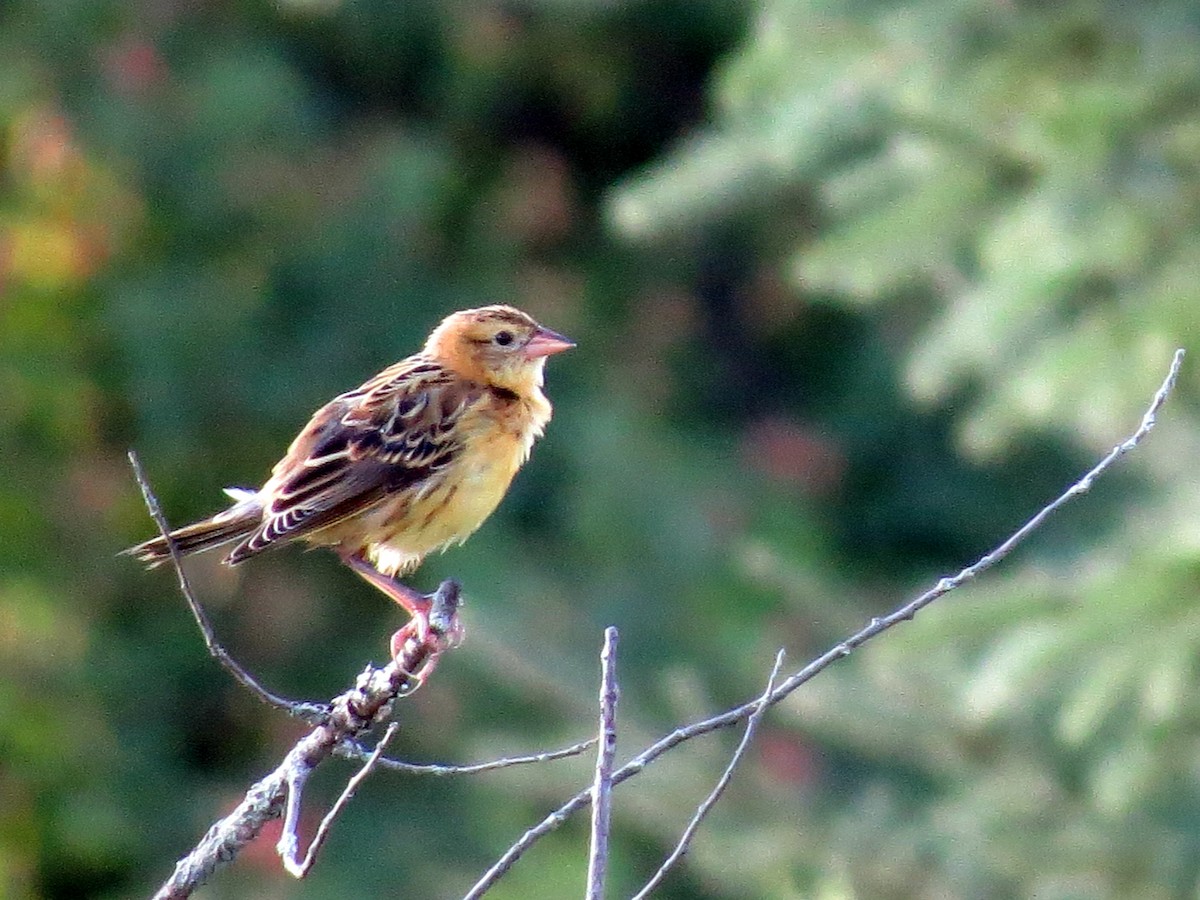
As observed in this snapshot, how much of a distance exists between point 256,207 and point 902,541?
4.65 meters

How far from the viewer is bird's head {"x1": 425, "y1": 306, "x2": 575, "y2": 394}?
6523mm

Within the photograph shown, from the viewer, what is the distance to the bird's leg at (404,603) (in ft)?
14.7

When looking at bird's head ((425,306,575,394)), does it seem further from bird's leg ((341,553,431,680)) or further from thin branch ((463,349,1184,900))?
thin branch ((463,349,1184,900))

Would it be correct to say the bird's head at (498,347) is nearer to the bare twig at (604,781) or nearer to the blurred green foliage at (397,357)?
the blurred green foliage at (397,357)

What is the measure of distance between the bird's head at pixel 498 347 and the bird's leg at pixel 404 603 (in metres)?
0.63

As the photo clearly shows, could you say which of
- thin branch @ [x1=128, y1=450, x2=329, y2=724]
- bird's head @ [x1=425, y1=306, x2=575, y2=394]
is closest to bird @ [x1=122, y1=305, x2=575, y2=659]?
bird's head @ [x1=425, y1=306, x2=575, y2=394]

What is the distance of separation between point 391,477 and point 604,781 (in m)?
2.72

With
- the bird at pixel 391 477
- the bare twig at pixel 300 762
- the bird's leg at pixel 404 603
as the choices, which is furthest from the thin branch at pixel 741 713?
the bird at pixel 391 477

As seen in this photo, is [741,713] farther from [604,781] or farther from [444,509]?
[444,509]

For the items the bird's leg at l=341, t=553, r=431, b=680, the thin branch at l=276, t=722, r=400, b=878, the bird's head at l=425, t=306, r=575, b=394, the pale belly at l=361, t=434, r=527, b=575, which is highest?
the bird's head at l=425, t=306, r=575, b=394

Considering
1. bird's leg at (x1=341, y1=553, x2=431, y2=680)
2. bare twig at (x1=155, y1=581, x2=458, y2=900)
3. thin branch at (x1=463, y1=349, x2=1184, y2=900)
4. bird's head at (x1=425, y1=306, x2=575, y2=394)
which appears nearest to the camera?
thin branch at (x1=463, y1=349, x2=1184, y2=900)

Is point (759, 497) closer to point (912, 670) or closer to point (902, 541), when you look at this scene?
point (902, 541)

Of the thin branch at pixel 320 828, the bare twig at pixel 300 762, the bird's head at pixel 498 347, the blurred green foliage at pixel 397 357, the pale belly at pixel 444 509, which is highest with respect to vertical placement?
the blurred green foliage at pixel 397 357

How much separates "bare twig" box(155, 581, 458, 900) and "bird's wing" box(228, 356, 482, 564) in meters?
1.44
